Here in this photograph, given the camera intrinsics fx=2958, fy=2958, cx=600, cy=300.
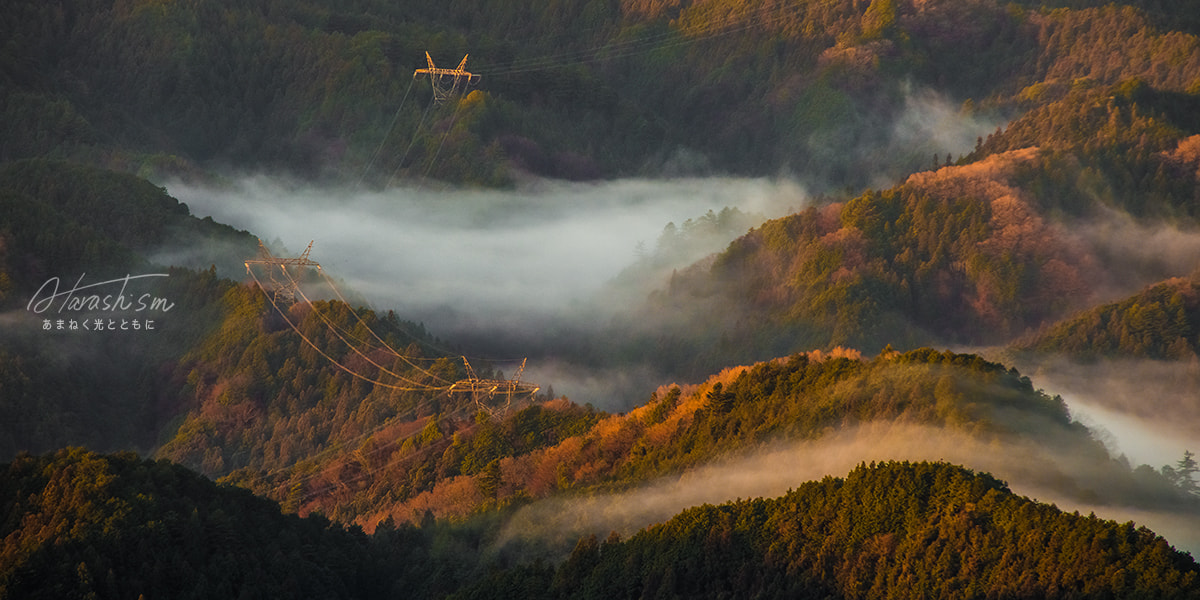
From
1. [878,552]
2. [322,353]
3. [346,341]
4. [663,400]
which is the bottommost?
[322,353]

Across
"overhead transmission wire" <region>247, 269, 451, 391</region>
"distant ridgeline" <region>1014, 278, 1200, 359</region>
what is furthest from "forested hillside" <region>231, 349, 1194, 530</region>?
"distant ridgeline" <region>1014, 278, 1200, 359</region>

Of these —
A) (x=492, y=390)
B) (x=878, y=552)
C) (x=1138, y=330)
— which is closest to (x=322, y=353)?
(x=492, y=390)

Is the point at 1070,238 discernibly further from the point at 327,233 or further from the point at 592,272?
the point at 327,233

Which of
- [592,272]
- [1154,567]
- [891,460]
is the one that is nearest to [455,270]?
[592,272]

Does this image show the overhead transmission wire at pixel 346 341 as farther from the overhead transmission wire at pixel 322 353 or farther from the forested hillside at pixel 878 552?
the forested hillside at pixel 878 552

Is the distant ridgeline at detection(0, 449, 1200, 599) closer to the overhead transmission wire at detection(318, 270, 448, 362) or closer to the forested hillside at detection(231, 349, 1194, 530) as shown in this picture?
the forested hillside at detection(231, 349, 1194, 530)

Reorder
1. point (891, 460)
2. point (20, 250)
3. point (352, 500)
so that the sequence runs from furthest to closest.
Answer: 1. point (20, 250)
2. point (352, 500)
3. point (891, 460)

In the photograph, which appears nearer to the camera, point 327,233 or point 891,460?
point 891,460

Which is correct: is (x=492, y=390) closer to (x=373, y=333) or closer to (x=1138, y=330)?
(x=373, y=333)

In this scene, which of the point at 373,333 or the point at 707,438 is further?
the point at 373,333
